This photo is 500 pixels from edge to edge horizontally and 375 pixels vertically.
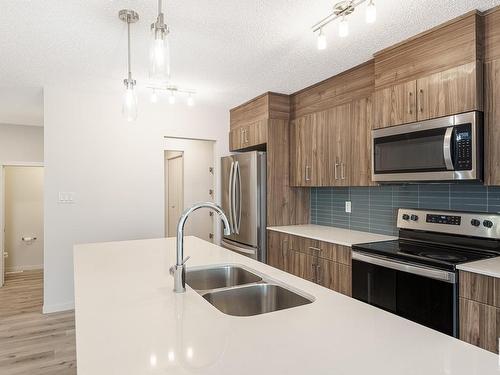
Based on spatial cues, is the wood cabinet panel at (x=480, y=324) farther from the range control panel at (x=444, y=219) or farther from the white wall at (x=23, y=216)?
the white wall at (x=23, y=216)

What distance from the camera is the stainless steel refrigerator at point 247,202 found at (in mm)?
3641

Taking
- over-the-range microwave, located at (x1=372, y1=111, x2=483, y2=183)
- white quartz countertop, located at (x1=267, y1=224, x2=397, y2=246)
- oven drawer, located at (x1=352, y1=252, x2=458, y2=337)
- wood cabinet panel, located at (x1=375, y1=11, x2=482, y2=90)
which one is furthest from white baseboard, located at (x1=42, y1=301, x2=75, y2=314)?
wood cabinet panel, located at (x1=375, y1=11, x2=482, y2=90)

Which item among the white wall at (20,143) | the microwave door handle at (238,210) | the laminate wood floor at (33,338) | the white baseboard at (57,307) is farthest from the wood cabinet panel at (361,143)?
the white wall at (20,143)

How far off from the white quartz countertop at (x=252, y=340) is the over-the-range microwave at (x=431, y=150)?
1.27m

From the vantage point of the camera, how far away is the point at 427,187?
264cm

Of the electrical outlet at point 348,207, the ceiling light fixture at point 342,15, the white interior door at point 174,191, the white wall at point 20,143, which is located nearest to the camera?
the ceiling light fixture at point 342,15

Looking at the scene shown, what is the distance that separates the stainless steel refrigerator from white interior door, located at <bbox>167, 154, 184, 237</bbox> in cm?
153

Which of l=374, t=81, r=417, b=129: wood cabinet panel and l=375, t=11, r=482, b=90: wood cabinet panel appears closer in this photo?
l=375, t=11, r=482, b=90: wood cabinet panel

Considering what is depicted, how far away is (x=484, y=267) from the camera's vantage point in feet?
5.80

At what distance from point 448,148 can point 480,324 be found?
3.29ft

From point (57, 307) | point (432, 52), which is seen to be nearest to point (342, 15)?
point (432, 52)

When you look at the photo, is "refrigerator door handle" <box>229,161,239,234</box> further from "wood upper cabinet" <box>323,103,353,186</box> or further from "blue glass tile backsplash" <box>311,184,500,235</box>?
"wood upper cabinet" <box>323,103,353,186</box>

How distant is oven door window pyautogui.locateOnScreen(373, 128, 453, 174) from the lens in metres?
2.16

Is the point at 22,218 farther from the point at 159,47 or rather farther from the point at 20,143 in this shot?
the point at 159,47
